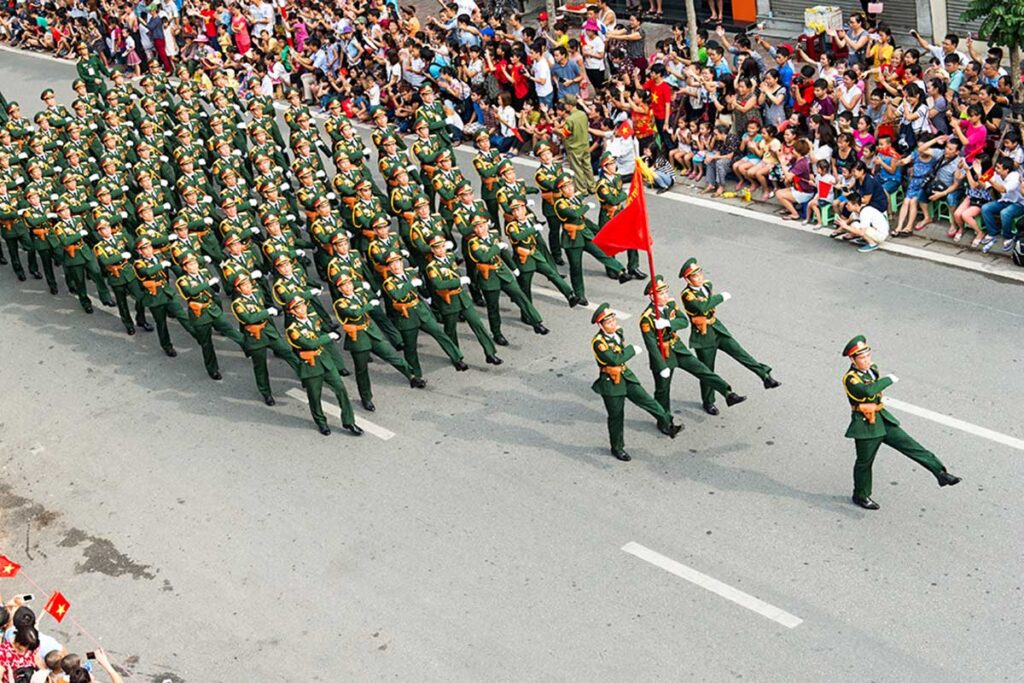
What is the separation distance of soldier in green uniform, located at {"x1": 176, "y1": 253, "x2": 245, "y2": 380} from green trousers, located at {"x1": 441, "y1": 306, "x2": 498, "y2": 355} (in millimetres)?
1993

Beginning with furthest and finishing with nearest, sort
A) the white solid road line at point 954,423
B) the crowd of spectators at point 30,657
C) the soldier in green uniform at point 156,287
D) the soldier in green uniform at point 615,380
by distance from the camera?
the soldier in green uniform at point 156,287 → the soldier in green uniform at point 615,380 → the white solid road line at point 954,423 → the crowd of spectators at point 30,657

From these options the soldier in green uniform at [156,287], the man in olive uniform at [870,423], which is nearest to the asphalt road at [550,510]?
the man in olive uniform at [870,423]

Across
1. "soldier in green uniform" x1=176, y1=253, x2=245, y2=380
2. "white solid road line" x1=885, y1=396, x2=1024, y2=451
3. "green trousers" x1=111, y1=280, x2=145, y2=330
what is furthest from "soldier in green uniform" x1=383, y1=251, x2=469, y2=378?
"white solid road line" x1=885, y1=396, x2=1024, y2=451

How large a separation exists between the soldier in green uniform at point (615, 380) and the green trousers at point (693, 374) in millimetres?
256

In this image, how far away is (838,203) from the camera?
655 inches

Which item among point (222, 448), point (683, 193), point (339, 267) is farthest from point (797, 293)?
point (222, 448)

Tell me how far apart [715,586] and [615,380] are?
7.34 ft

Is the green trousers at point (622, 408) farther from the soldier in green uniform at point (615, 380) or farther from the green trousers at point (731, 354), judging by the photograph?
the green trousers at point (731, 354)

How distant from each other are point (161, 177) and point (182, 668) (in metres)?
9.42

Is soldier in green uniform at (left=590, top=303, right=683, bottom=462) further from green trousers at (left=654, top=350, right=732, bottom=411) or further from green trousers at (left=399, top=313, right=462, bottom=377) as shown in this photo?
green trousers at (left=399, top=313, right=462, bottom=377)

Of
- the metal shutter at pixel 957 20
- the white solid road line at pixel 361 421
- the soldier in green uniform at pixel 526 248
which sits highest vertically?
the metal shutter at pixel 957 20

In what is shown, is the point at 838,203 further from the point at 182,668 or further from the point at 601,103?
the point at 182,668

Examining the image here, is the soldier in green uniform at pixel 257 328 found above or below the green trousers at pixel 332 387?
above

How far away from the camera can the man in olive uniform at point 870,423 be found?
1166cm
